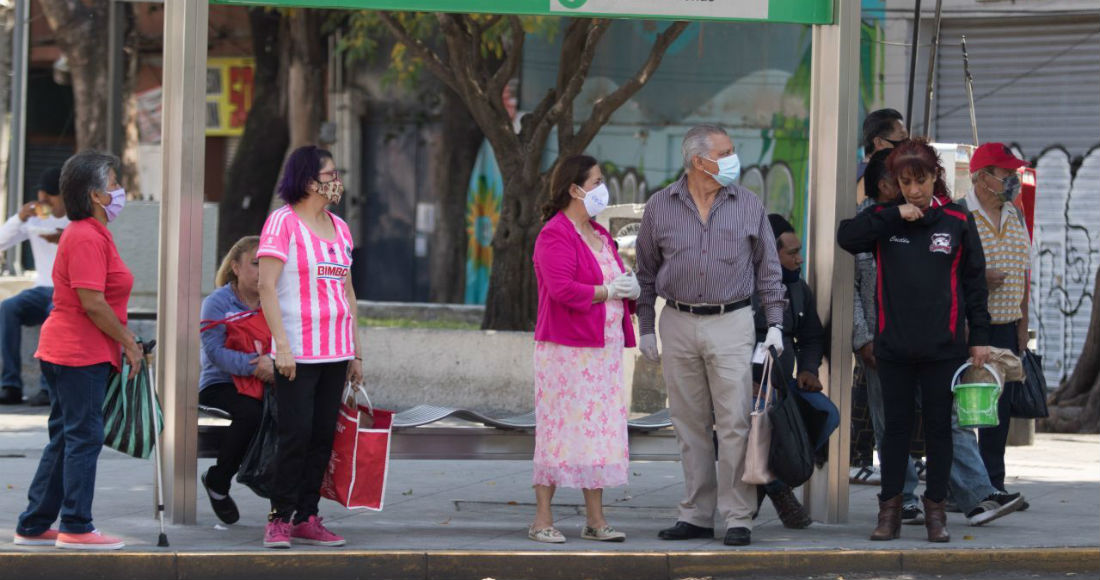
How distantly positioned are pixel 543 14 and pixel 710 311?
1.61m

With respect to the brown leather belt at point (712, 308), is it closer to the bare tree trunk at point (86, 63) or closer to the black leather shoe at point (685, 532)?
the black leather shoe at point (685, 532)

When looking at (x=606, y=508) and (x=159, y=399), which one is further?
(x=606, y=508)

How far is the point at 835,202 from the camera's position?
7.82m

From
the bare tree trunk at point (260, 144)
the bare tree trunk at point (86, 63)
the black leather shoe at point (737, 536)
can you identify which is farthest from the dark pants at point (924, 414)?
the bare tree trunk at point (260, 144)

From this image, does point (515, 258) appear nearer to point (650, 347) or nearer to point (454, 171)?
point (650, 347)

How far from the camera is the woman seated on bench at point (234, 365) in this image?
292 inches

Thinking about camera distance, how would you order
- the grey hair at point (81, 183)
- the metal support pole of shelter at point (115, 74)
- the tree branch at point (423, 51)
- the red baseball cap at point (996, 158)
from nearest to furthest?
the grey hair at point (81, 183), the red baseball cap at point (996, 158), the tree branch at point (423, 51), the metal support pole of shelter at point (115, 74)

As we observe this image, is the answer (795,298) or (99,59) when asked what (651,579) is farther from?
(99,59)

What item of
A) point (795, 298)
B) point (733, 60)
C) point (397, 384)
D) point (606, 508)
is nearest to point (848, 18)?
point (795, 298)

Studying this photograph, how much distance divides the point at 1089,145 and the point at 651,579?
1109cm

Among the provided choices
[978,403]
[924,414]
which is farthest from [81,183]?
[978,403]

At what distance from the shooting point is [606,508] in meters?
8.41

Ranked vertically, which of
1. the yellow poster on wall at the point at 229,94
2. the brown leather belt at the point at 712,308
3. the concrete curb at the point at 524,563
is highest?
the yellow poster on wall at the point at 229,94

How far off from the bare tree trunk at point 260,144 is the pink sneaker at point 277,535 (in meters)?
14.8
